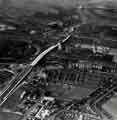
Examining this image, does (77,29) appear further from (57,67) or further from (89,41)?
(57,67)

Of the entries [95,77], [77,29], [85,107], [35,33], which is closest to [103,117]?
[85,107]

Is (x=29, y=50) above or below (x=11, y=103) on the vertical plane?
above

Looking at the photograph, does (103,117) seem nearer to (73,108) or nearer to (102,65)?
(73,108)

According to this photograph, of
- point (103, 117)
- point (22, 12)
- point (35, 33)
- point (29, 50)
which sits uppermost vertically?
point (22, 12)

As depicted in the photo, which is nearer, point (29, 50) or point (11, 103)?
point (11, 103)

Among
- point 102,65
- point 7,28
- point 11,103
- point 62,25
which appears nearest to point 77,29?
point 62,25

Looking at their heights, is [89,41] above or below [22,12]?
below
